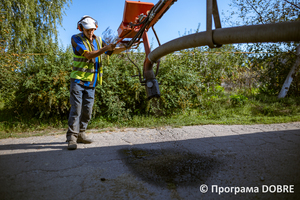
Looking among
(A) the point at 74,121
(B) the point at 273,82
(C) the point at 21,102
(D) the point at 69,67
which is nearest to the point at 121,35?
(A) the point at 74,121

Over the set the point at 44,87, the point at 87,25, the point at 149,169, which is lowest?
the point at 149,169

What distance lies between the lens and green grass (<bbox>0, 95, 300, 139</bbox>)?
4.93 metres

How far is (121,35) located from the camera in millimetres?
3586

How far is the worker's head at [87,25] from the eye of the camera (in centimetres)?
347

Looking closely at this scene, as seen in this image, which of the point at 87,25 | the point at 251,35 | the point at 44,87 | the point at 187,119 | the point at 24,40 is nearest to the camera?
the point at 251,35

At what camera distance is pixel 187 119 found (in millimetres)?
5543

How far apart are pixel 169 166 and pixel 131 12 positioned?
2584mm

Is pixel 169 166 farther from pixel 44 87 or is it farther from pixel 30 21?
pixel 30 21

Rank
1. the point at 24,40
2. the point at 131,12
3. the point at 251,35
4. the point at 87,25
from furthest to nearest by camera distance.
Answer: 1. the point at 24,40
2. the point at 87,25
3. the point at 131,12
4. the point at 251,35

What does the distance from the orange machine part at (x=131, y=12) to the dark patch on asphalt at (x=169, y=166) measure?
6.91 feet

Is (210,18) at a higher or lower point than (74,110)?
higher

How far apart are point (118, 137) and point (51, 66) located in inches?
116

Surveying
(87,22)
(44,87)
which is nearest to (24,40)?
(44,87)

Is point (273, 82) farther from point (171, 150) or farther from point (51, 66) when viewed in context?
point (51, 66)
